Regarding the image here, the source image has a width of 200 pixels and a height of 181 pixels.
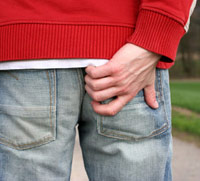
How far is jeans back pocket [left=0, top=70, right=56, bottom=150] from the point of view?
917 mm

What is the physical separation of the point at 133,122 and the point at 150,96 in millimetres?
109

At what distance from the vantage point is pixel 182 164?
3.21m

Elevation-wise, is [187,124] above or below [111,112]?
below

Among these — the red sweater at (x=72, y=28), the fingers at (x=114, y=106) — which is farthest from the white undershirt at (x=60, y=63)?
A: the fingers at (x=114, y=106)

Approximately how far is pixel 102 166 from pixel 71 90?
0.96 ft

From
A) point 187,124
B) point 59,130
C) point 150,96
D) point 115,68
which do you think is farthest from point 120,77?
point 187,124

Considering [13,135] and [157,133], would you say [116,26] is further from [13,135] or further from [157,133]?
[13,135]

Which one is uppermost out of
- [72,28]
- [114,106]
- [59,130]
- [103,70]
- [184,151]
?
[72,28]

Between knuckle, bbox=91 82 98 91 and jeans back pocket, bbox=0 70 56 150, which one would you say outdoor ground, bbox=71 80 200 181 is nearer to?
jeans back pocket, bbox=0 70 56 150

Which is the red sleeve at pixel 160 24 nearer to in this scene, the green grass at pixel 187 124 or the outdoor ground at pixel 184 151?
the outdoor ground at pixel 184 151

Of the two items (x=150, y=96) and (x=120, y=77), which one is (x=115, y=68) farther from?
(x=150, y=96)

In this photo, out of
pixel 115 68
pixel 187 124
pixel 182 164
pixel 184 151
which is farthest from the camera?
pixel 187 124

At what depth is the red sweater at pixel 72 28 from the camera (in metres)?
0.89

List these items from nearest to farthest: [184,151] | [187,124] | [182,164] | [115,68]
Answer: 1. [115,68]
2. [182,164]
3. [184,151]
4. [187,124]
